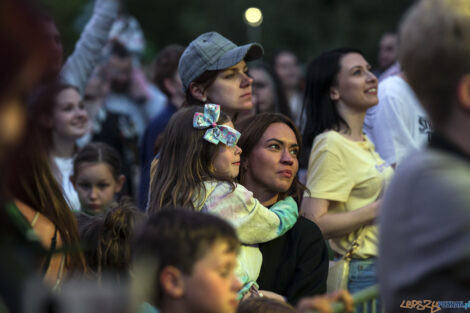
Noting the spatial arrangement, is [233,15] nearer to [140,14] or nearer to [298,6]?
[298,6]

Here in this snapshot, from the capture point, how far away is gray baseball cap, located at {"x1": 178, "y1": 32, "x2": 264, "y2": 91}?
4594 mm

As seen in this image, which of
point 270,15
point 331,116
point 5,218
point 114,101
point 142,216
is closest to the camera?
point 5,218

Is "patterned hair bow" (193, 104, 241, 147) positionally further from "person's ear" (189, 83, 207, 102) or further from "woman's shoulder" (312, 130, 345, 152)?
"woman's shoulder" (312, 130, 345, 152)

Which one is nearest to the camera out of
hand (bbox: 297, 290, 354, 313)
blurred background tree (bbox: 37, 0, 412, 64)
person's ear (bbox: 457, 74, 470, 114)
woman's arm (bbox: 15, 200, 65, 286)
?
person's ear (bbox: 457, 74, 470, 114)

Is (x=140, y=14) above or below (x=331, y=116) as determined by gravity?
below

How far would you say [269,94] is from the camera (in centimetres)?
706

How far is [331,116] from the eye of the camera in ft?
16.4

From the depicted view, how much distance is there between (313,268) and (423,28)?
7.17 feet

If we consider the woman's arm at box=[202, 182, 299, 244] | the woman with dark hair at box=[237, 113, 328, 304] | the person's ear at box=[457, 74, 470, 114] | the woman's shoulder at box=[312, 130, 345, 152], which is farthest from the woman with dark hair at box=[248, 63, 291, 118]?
the person's ear at box=[457, 74, 470, 114]

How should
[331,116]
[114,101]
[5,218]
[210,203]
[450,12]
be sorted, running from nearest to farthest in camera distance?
1. [5,218]
2. [450,12]
3. [210,203]
4. [331,116]
5. [114,101]

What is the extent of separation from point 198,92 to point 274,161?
0.78m

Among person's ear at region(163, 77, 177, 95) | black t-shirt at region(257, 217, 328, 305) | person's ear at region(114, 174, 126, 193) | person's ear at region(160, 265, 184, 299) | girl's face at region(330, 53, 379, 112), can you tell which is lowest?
person's ear at region(114, 174, 126, 193)

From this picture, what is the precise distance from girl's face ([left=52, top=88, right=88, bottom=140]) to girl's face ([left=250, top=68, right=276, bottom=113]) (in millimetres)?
1680

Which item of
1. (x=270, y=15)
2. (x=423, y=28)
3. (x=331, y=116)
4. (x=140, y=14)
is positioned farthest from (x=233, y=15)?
(x=423, y=28)
